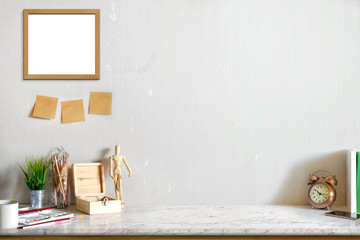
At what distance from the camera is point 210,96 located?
1961mm

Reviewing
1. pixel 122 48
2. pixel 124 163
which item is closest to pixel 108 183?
pixel 124 163

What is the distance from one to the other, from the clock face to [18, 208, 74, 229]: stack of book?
3.48 ft

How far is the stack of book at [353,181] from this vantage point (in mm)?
1806

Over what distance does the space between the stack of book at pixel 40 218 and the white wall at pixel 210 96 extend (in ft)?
1.06

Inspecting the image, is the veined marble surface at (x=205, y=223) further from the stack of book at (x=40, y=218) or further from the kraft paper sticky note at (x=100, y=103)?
the kraft paper sticky note at (x=100, y=103)

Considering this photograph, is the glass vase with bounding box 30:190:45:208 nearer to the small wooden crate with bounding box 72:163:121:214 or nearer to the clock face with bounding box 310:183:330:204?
the small wooden crate with bounding box 72:163:121:214

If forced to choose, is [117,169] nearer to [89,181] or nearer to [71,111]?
[89,181]

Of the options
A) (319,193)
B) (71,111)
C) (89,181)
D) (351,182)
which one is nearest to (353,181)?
(351,182)

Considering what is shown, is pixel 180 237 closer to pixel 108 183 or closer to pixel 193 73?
pixel 108 183

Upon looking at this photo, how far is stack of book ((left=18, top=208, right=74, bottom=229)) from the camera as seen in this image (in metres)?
1.49

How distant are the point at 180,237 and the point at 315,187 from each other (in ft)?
2.42

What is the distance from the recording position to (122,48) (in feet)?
6.41

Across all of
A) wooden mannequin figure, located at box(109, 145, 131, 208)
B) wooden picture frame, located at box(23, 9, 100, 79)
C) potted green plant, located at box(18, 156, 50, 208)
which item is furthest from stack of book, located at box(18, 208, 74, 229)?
wooden picture frame, located at box(23, 9, 100, 79)

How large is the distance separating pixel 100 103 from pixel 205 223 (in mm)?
776
